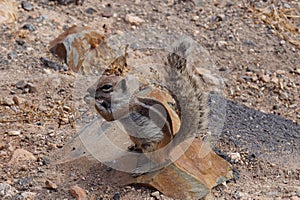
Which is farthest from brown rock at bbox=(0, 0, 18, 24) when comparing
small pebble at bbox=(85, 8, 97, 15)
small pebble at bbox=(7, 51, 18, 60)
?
small pebble at bbox=(85, 8, 97, 15)

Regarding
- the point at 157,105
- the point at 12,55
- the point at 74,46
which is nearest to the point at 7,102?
the point at 12,55

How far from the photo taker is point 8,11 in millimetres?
5277

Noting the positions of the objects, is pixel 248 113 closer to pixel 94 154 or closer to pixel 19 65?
Answer: pixel 94 154

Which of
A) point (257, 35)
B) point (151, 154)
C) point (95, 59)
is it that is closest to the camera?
point (151, 154)

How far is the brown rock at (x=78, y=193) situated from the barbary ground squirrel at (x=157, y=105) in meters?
0.45

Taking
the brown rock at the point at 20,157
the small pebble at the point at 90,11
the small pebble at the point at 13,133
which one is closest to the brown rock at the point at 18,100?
the small pebble at the point at 13,133

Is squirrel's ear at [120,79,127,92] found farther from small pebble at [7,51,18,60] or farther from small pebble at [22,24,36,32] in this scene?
small pebble at [22,24,36,32]

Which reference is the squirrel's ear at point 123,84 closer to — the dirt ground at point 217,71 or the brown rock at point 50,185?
the dirt ground at point 217,71

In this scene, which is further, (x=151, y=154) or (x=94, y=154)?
(x=94, y=154)

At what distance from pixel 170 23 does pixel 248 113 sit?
1582 mm

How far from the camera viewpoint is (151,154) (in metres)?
3.49

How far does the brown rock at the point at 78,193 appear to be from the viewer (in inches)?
133

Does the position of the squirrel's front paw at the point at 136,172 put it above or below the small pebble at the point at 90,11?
above

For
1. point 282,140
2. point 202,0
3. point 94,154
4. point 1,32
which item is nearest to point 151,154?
point 94,154
